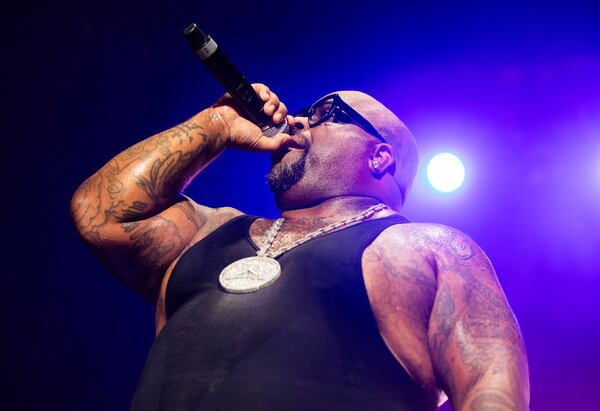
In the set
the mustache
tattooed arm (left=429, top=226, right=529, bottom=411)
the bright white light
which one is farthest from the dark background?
tattooed arm (left=429, top=226, right=529, bottom=411)

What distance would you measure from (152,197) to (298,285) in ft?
2.21

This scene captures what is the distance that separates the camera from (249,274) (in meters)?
1.59

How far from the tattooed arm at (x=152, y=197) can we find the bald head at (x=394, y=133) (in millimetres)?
564

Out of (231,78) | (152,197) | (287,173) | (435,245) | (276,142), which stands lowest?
(435,245)

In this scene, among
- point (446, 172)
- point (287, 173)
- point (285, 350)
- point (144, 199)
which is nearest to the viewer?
point (285, 350)

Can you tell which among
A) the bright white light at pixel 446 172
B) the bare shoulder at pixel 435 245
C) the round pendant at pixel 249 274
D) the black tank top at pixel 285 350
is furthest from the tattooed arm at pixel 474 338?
the bright white light at pixel 446 172

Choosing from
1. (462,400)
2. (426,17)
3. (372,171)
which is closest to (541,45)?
(426,17)

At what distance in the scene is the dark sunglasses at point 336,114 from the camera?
2.28 metres

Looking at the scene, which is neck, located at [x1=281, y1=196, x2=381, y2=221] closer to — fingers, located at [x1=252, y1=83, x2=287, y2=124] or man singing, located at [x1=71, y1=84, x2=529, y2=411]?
man singing, located at [x1=71, y1=84, x2=529, y2=411]

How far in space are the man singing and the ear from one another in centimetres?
2

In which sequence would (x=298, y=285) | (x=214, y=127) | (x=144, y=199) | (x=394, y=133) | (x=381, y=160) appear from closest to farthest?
(x=298, y=285), (x=144, y=199), (x=214, y=127), (x=381, y=160), (x=394, y=133)

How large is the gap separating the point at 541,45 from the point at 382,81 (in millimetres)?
1008

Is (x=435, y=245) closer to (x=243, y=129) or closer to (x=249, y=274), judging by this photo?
(x=249, y=274)

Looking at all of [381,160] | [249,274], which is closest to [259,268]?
[249,274]
